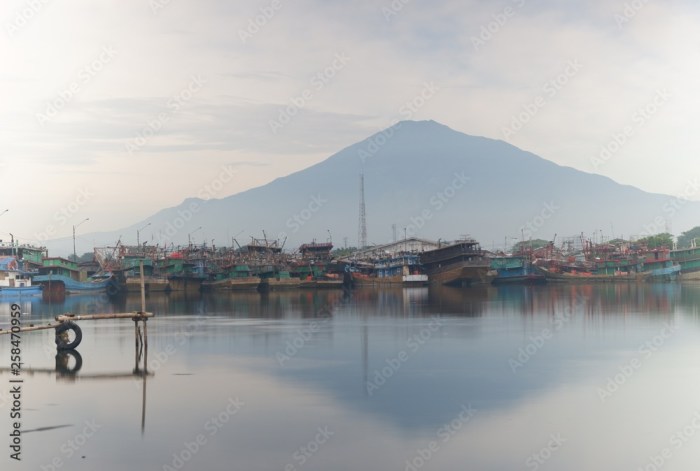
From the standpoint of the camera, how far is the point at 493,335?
147 ft

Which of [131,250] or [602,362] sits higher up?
[131,250]

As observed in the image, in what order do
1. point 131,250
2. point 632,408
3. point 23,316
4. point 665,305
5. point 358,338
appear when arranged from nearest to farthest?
1. point 632,408
2. point 358,338
3. point 23,316
4. point 665,305
5. point 131,250

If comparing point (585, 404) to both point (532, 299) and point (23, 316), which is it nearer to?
point (23, 316)

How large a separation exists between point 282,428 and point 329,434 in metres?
1.49

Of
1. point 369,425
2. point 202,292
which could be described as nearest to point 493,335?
point 369,425

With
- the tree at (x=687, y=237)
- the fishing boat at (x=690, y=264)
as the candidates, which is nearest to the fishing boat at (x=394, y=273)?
the fishing boat at (x=690, y=264)
